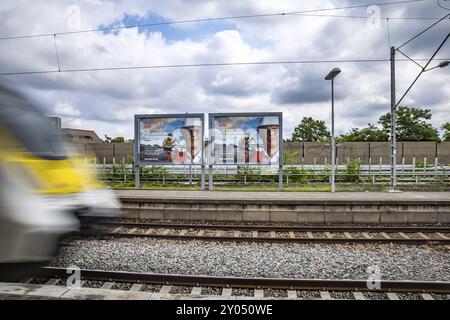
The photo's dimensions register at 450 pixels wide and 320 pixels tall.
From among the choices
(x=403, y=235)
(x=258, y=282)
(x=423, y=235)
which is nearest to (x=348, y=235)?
(x=403, y=235)

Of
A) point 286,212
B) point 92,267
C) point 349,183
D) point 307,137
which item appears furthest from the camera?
point 307,137

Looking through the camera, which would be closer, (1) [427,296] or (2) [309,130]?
(1) [427,296]

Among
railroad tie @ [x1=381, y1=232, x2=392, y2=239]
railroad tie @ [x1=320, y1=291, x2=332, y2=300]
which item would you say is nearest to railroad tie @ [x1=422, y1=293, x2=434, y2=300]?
railroad tie @ [x1=320, y1=291, x2=332, y2=300]

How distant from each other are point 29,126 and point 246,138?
10.8 meters

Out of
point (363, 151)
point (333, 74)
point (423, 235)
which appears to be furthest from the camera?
point (363, 151)

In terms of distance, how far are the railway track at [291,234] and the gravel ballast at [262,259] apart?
297 millimetres

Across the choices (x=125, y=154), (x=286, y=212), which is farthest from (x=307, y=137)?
(x=286, y=212)

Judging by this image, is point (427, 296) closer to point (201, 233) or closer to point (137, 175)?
point (201, 233)

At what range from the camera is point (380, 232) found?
8586mm

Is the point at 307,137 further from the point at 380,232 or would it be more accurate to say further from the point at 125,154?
the point at 380,232

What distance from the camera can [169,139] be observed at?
15.0 meters

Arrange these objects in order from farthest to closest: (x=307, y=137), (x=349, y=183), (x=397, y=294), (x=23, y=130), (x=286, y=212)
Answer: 1. (x=307, y=137)
2. (x=349, y=183)
3. (x=286, y=212)
4. (x=397, y=294)
5. (x=23, y=130)
